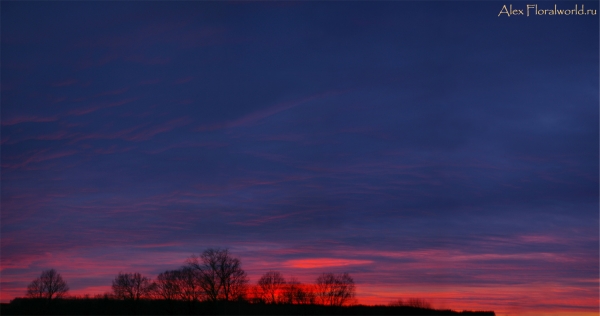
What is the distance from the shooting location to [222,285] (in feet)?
376

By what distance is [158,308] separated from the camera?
11231 cm

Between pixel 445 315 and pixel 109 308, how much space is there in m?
57.3

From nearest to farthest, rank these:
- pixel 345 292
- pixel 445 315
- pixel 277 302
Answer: pixel 445 315 → pixel 345 292 → pixel 277 302

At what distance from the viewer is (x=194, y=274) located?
378ft

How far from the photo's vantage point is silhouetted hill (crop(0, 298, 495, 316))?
100750 millimetres

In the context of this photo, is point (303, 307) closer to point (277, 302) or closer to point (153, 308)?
point (277, 302)

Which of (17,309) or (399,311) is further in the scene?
(17,309)

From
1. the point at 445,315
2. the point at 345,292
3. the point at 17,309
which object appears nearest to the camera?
the point at 445,315

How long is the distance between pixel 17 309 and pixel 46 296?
6.33m

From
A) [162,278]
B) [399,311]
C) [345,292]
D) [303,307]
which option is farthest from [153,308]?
[399,311]

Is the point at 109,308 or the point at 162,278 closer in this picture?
the point at 109,308

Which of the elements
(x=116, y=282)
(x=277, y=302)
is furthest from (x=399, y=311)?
(x=116, y=282)

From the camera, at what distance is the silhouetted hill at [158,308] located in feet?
331

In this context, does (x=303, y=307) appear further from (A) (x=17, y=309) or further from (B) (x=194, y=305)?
(A) (x=17, y=309)
